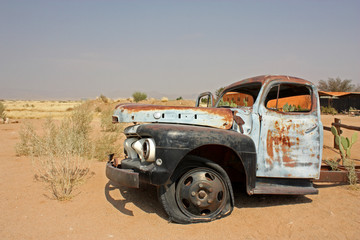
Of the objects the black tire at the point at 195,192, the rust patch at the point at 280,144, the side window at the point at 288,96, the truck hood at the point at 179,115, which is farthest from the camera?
the side window at the point at 288,96

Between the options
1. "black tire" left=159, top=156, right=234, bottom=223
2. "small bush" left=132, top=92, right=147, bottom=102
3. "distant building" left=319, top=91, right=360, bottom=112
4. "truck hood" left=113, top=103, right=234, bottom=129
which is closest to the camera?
"black tire" left=159, top=156, right=234, bottom=223

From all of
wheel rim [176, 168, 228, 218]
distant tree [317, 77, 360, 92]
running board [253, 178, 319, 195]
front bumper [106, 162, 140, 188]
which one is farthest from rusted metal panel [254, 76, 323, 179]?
distant tree [317, 77, 360, 92]

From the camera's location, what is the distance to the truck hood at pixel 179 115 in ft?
12.4

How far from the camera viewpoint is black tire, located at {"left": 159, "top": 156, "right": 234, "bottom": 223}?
346 centimetres

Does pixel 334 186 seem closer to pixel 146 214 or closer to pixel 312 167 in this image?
pixel 312 167

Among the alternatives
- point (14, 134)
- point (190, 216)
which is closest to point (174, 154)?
point (190, 216)

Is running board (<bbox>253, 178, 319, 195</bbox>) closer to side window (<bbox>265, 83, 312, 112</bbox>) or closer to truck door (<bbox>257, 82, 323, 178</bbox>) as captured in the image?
truck door (<bbox>257, 82, 323, 178</bbox>)

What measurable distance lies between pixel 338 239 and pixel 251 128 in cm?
165

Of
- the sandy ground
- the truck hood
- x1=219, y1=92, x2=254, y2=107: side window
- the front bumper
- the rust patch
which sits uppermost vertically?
x1=219, y1=92, x2=254, y2=107: side window

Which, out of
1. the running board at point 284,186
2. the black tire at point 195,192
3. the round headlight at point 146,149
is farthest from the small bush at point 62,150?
the running board at point 284,186

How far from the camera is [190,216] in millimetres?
3486

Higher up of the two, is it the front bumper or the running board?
the front bumper

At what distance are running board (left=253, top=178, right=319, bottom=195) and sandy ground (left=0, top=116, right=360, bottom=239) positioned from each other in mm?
302

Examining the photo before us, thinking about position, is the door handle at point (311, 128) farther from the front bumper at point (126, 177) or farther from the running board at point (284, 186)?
the front bumper at point (126, 177)
